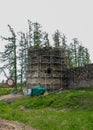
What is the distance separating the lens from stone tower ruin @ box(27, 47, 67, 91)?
147 feet

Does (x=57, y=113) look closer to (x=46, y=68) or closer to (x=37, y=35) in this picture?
(x=46, y=68)

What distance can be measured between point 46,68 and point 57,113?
73.5 ft

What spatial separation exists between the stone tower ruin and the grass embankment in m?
14.0

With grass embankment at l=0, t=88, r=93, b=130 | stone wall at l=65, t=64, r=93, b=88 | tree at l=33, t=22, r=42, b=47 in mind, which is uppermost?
tree at l=33, t=22, r=42, b=47

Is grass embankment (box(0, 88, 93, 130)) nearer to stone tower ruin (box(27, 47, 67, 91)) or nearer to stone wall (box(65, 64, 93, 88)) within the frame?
stone wall (box(65, 64, 93, 88))

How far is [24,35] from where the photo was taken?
6300cm

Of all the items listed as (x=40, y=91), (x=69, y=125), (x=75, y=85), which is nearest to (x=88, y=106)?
(x=69, y=125)

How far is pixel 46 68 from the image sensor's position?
4503 centimetres

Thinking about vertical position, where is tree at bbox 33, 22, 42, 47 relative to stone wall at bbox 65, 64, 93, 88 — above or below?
above

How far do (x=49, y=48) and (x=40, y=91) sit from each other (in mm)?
9750

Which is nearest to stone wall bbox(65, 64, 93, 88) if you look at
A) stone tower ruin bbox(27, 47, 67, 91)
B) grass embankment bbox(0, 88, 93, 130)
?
stone tower ruin bbox(27, 47, 67, 91)

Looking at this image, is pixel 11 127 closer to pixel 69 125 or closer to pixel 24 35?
pixel 69 125

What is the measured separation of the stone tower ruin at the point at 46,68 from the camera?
4484 centimetres

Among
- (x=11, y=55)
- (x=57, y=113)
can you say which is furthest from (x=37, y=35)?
(x=57, y=113)
